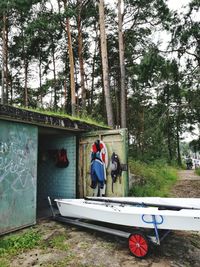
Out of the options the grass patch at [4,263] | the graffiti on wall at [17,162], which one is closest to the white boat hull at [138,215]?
the graffiti on wall at [17,162]

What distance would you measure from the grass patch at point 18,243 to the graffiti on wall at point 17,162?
91 cm

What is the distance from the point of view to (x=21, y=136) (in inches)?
207

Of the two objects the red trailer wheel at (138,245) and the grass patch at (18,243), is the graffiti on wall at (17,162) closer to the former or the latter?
the grass patch at (18,243)

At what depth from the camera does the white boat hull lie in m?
3.47

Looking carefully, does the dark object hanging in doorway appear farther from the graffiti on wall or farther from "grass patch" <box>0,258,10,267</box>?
"grass patch" <box>0,258,10,267</box>

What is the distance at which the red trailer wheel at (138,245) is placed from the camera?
378cm

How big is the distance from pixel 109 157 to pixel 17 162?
2.52m

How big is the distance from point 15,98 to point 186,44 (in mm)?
15092

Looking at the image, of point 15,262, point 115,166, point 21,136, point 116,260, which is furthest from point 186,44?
point 15,262

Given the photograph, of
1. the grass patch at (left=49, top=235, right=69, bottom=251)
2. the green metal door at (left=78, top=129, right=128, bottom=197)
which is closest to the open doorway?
the green metal door at (left=78, top=129, right=128, bottom=197)

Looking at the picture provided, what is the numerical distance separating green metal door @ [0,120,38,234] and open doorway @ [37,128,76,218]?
1.29 meters

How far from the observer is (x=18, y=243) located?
4320 millimetres

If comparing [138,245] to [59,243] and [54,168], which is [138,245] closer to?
[59,243]

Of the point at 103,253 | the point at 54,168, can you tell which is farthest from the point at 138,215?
the point at 54,168
